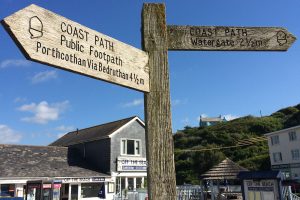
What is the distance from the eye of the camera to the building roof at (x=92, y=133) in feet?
101

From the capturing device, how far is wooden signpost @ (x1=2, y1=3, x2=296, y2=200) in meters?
2.09

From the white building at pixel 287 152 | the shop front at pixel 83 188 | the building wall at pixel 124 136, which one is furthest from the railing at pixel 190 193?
the white building at pixel 287 152

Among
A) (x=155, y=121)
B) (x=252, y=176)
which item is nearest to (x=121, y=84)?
(x=155, y=121)

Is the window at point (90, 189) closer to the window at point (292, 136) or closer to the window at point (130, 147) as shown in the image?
the window at point (130, 147)

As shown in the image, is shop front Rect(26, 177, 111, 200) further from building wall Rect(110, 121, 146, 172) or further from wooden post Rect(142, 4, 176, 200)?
wooden post Rect(142, 4, 176, 200)

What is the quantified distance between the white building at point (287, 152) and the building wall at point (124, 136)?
23.5m

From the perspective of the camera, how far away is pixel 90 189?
93.0 ft

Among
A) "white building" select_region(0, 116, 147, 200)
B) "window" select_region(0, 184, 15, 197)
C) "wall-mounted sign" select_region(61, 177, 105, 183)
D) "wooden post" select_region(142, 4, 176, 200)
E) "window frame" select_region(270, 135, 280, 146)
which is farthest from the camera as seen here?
"window frame" select_region(270, 135, 280, 146)

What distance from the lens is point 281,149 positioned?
47000mm

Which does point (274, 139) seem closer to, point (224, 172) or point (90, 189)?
point (90, 189)

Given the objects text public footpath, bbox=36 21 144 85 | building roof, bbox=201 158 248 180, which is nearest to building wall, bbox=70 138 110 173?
building roof, bbox=201 158 248 180

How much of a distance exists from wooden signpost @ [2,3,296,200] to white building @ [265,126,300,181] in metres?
44.6

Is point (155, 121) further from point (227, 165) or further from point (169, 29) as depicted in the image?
point (227, 165)

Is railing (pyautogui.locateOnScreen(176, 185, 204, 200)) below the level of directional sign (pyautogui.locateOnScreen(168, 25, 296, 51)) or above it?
below
